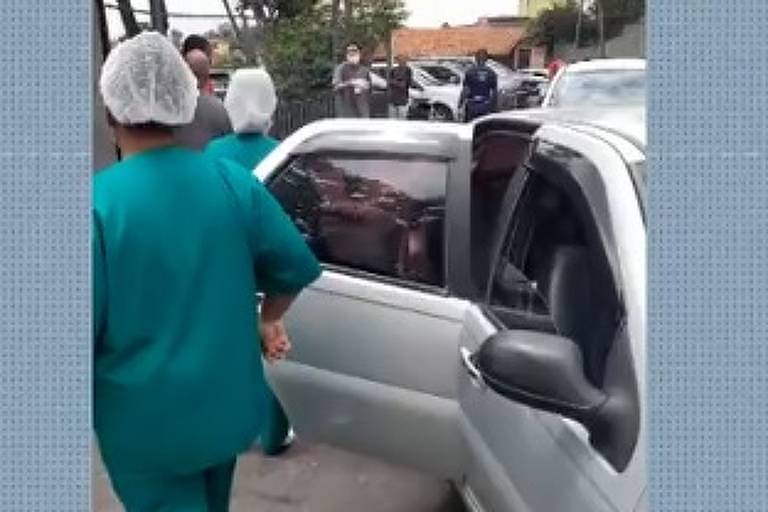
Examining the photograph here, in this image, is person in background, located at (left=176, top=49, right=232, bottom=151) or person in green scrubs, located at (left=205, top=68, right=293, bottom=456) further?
person in background, located at (left=176, top=49, right=232, bottom=151)

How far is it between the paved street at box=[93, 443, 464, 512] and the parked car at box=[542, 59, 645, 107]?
2.84 metres

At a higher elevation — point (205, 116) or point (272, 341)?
point (205, 116)

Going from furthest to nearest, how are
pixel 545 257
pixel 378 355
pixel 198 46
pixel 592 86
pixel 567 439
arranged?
pixel 592 86 < pixel 198 46 < pixel 378 355 < pixel 545 257 < pixel 567 439

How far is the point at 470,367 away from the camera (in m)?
2.58

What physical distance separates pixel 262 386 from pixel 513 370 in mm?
793

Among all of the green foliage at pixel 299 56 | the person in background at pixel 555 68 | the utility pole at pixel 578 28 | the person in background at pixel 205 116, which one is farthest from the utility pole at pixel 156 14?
the green foliage at pixel 299 56

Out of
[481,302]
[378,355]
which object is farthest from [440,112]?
[481,302]

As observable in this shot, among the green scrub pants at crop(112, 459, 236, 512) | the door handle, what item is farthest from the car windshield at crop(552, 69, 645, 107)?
the green scrub pants at crop(112, 459, 236, 512)

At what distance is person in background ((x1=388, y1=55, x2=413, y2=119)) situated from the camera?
14891 millimetres

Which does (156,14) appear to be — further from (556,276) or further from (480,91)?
(480,91)

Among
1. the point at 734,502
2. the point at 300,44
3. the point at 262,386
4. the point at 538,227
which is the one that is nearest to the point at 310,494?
the point at 262,386

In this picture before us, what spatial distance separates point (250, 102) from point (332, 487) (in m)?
1.50

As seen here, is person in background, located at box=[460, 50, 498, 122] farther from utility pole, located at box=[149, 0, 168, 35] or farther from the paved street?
the paved street
